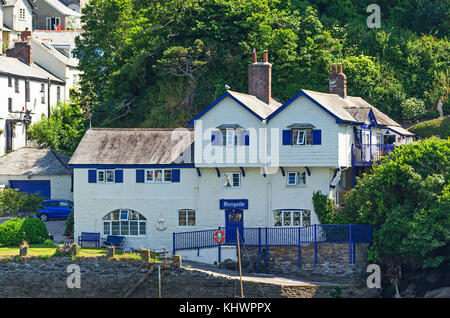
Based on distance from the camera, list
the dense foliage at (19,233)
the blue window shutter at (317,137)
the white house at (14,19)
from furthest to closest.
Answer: the white house at (14,19) → the dense foliage at (19,233) → the blue window shutter at (317,137)

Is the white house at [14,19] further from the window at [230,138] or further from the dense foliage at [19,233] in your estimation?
the window at [230,138]

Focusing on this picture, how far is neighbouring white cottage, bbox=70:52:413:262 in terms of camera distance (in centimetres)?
5659

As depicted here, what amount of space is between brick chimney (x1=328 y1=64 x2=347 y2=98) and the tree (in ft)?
73.6

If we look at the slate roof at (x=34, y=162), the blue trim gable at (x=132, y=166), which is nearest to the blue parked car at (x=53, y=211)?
the slate roof at (x=34, y=162)

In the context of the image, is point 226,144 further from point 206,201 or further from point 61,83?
point 61,83

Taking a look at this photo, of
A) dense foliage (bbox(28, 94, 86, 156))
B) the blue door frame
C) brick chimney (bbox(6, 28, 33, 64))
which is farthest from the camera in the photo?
brick chimney (bbox(6, 28, 33, 64))

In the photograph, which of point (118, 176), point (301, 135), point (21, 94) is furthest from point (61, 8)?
point (301, 135)

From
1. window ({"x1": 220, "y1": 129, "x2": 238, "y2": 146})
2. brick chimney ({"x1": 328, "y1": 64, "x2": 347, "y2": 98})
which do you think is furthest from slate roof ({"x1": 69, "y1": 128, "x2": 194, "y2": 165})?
brick chimney ({"x1": 328, "y1": 64, "x2": 347, "y2": 98})

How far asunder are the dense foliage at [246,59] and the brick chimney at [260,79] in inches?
307

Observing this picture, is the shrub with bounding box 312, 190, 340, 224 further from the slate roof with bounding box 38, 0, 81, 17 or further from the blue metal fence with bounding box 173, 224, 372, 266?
the slate roof with bounding box 38, 0, 81, 17

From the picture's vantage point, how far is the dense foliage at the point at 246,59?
6906 centimetres
